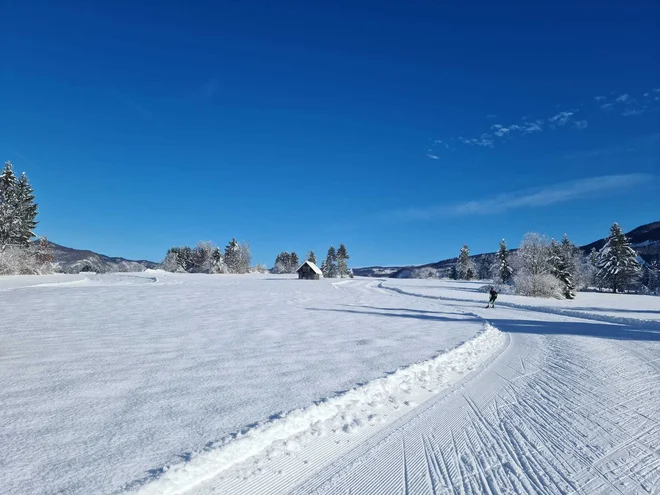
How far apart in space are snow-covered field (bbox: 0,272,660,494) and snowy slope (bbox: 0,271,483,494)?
27mm

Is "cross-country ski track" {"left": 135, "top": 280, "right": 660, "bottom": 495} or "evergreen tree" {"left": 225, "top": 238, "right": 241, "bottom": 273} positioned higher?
"evergreen tree" {"left": 225, "top": 238, "right": 241, "bottom": 273}

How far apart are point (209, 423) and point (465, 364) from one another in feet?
17.9

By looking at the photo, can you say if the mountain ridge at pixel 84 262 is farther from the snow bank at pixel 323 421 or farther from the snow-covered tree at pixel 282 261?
the snow bank at pixel 323 421

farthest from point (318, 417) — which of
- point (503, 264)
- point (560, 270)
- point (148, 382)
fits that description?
point (503, 264)

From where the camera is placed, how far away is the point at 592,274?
64062mm

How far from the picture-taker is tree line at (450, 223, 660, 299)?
36250 millimetres

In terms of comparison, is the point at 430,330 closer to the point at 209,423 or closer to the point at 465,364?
the point at 465,364

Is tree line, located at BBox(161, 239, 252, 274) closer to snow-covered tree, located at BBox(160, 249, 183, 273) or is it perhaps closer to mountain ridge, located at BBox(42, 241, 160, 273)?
snow-covered tree, located at BBox(160, 249, 183, 273)

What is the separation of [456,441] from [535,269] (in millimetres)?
43903

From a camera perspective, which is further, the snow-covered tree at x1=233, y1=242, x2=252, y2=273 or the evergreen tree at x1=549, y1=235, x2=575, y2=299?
the snow-covered tree at x1=233, y1=242, x2=252, y2=273

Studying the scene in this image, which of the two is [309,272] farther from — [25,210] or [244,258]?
[25,210]

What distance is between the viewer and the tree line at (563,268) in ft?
119

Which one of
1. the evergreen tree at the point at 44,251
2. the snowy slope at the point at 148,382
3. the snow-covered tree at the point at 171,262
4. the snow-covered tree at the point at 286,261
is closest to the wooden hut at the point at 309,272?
the snow-covered tree at the point at 171,262

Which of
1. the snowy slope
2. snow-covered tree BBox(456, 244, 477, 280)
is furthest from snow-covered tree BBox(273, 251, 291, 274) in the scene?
the snowy slope
